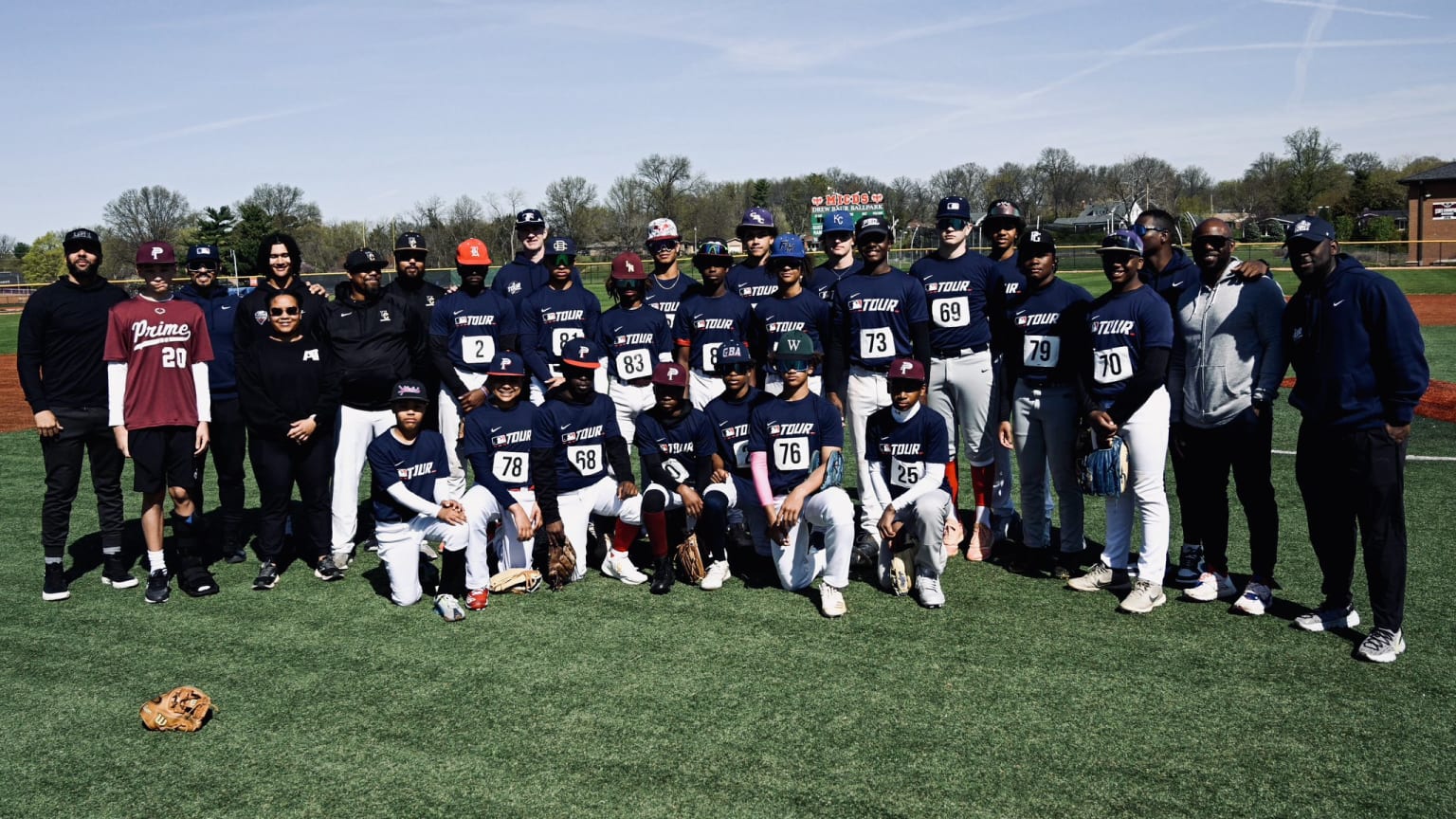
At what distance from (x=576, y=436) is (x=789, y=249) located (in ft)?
6.63

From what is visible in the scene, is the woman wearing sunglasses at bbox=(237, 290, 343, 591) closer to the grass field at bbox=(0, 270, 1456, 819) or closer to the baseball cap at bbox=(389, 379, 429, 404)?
the grass field at bbox=(0, 270, 1456, 819)

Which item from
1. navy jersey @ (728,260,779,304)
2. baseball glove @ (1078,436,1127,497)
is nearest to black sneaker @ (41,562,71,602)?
navy jersey @ (728,260,779,304)

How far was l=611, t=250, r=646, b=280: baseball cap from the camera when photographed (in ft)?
24.2

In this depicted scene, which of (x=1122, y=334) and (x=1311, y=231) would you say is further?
(x=1122, y=334)

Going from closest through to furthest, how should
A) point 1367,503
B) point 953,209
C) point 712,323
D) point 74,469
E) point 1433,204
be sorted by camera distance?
point 1367,503
point 74,469
point 953,209
point 712,323
point 1433,204

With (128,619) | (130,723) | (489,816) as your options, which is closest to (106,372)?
(128,619)

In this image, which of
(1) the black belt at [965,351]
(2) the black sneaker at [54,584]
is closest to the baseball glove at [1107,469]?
(1) the black belt at [965,351]

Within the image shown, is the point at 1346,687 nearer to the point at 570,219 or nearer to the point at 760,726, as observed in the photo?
the point at 760,726

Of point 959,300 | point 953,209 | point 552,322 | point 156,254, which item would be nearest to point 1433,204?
point 953,209

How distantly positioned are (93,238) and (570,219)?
68.8 m

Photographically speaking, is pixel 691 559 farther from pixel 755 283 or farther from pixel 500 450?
pixel 755 283

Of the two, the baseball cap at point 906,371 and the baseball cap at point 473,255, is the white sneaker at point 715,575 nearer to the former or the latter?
the baseball cap at point 906,371

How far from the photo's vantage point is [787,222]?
8038 centimetres

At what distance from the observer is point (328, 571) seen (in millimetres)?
6531
